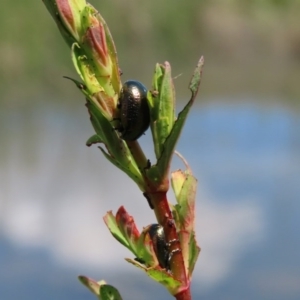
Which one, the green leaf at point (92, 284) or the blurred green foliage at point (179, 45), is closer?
the green leaf at point (92, 284)

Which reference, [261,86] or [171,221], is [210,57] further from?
[171,221]

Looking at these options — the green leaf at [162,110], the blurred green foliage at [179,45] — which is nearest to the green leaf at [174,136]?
the green leaf at [162,110]

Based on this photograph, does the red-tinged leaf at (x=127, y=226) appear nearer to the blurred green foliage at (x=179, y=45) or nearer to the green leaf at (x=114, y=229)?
the green leaf at (x=114, y=229)

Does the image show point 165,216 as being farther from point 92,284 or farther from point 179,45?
point 179,45

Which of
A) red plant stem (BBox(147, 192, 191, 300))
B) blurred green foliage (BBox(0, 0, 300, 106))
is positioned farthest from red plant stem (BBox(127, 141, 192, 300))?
blurred green foliage (BBox(0, 0, 300, 106))

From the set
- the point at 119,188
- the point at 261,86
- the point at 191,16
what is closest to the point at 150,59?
the point at 191,16

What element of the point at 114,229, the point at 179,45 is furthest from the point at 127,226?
the point at 179,45
